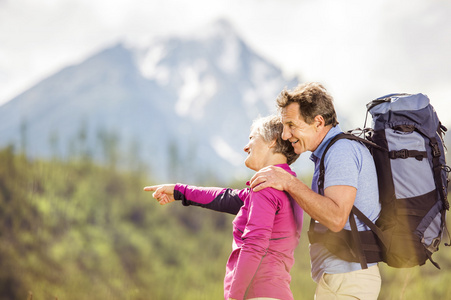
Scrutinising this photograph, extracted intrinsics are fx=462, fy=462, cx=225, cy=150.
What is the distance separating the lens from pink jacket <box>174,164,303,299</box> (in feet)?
6.81

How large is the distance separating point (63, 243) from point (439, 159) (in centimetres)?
3648

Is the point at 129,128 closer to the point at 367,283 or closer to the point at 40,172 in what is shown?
the point at 40,172

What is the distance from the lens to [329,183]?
219 centimetres

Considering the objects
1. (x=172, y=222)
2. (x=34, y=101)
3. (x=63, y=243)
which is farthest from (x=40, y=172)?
(x=34, y=101)

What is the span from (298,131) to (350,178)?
37 cm

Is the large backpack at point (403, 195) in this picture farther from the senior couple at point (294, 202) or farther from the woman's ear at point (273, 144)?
the woman's ear at point (273, 144)

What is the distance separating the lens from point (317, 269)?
2396 millimetres

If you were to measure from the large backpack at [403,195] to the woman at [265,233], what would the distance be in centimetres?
21

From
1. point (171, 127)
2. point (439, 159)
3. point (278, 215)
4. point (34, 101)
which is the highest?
point (34, 101)

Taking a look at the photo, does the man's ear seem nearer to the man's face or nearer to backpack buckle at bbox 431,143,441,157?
the man's face

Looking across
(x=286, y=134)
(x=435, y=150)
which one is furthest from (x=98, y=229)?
(x=435, y=150)

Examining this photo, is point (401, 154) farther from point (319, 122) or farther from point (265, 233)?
point (265, 233)

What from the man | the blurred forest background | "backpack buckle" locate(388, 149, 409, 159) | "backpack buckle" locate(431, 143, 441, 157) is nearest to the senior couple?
the man

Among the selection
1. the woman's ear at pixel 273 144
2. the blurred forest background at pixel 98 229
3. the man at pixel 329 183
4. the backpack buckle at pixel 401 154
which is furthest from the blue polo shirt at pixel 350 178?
the blurred forest background at pixel 98 229
